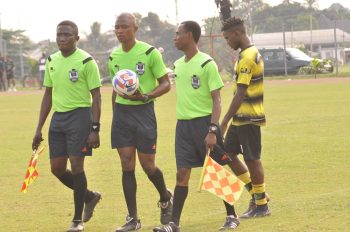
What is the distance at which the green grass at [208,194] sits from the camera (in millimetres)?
9438

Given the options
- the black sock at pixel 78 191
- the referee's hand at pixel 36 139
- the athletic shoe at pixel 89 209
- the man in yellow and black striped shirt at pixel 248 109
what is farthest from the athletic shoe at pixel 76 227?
the man in yellow and black striped shirt at pixel 248 109

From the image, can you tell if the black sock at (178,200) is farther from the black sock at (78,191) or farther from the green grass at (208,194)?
the black sock at (78,191)

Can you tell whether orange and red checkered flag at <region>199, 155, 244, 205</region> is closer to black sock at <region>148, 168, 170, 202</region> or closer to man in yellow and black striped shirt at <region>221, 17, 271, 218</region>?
man in yellow and black striped shirt at <region>221, 17, 271, 218</region>

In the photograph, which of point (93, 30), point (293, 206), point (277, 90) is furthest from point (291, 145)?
point (93, 30)

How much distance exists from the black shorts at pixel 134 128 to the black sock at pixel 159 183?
1.12ft

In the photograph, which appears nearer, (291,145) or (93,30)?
(291,145)

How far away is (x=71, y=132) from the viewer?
934 cm

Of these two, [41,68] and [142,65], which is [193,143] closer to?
[142,65]

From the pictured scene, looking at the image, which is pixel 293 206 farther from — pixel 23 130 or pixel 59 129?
pixel 23 130

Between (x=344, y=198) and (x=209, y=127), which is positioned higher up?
(x=209, y=127)

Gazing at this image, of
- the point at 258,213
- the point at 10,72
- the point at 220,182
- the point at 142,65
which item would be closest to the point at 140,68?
the point at 142,65

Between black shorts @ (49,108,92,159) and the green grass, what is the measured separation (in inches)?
34.6

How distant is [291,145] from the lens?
16.8 metres

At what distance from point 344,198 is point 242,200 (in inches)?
59.1
